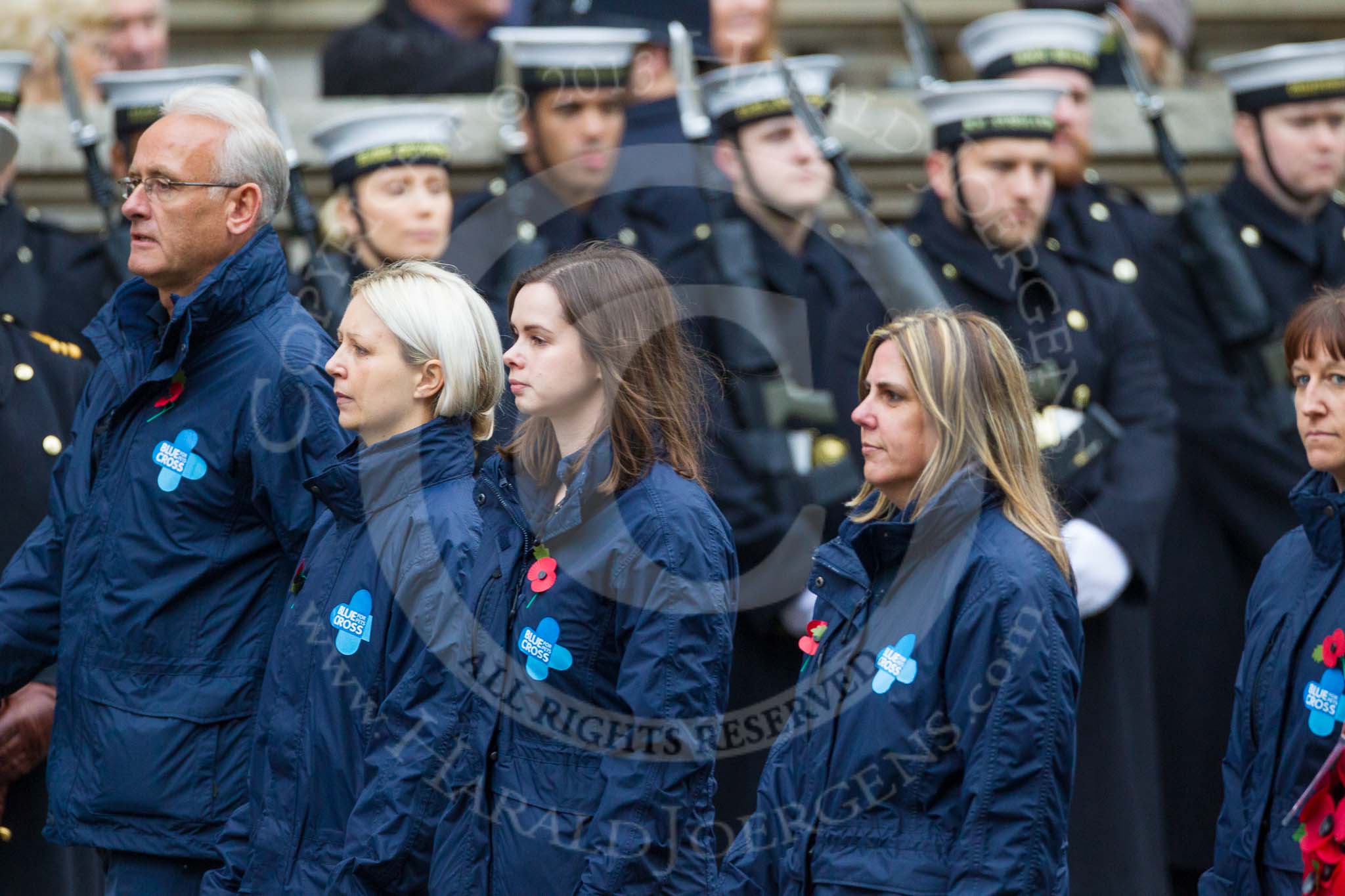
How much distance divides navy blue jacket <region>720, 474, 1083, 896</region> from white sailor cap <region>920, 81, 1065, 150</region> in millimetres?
2576

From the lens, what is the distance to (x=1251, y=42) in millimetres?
10500

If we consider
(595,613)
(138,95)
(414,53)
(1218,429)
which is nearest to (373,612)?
(595,613)

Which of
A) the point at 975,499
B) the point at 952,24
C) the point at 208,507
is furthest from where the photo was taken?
the point at 952,24

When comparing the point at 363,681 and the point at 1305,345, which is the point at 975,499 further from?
the point at 363,681

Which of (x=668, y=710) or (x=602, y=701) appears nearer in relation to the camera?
(x=668, y=710)

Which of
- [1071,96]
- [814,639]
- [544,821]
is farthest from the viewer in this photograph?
[1071,96]

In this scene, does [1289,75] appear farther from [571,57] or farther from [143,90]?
[143,90]

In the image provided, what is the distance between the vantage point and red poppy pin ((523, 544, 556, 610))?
4129 mm

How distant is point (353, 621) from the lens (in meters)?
4.33

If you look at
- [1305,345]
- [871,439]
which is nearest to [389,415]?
[871,439]

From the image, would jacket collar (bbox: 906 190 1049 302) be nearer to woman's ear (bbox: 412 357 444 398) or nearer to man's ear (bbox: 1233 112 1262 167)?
man's ear (bbox: 1233 112 1262 167)

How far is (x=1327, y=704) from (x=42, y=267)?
412 centimetres

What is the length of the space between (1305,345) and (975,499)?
0.90 metres

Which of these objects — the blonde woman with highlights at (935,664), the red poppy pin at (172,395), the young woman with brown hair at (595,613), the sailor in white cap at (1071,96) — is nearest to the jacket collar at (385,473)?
the young woman with brown hair at (595,613)
